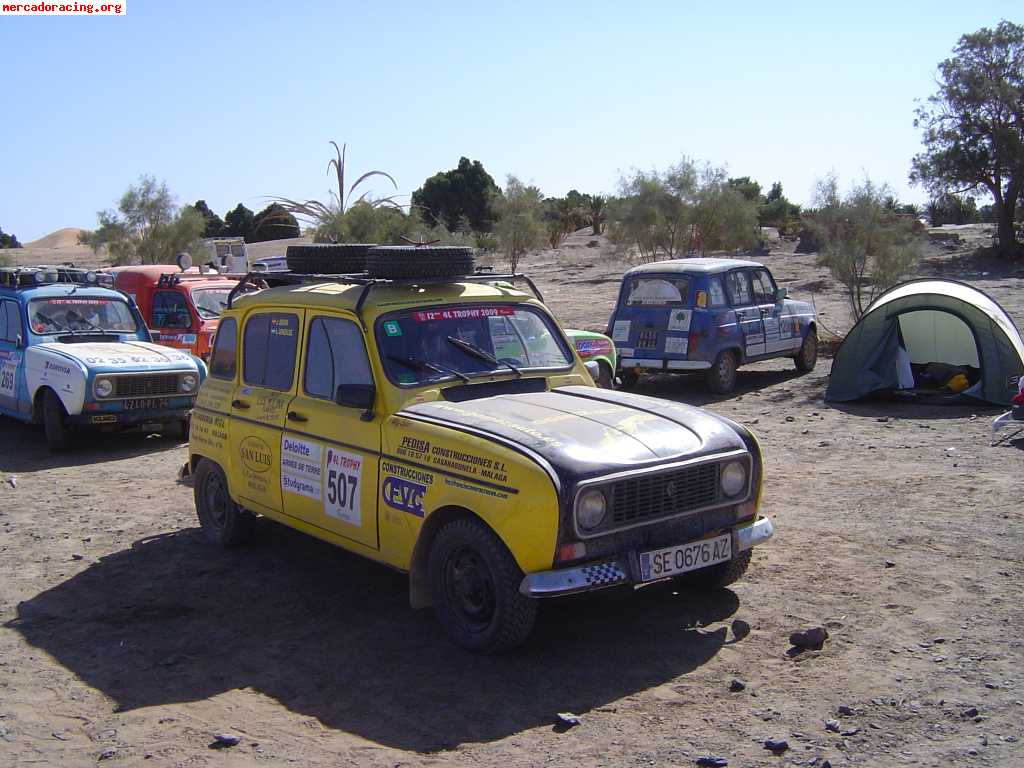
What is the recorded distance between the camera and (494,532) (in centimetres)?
490

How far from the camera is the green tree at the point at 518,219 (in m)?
40.6

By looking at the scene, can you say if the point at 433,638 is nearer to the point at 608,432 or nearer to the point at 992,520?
the point at 608,432

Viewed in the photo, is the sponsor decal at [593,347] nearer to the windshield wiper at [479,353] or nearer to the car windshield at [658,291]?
the car windshield at [658,291]

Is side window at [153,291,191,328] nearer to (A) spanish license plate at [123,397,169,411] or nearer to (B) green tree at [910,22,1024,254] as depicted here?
(A) spanish license plate at [123,397,169,411]

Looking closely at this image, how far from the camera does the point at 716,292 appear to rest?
13922 millimetres

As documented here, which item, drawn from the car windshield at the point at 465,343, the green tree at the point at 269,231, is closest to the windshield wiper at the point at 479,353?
the car windshield at the point at 465,343

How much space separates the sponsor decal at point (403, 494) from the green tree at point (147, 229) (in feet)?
115

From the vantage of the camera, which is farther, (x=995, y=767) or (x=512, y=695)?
(x=512, y=695)

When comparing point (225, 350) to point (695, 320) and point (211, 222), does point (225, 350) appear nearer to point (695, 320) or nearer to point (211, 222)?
point (695, 320)

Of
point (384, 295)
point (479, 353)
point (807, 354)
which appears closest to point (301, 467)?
point (384, 295)

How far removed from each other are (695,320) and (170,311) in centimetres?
779

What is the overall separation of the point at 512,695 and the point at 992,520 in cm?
428

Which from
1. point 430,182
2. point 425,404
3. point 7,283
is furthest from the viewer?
point 430,182

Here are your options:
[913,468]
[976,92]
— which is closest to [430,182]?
[976,92]
